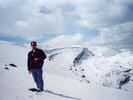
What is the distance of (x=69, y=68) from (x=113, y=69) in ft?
41.9

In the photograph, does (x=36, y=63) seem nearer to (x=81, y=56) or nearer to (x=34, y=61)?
(x=34, y=61)

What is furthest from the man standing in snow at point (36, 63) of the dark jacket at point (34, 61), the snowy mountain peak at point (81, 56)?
the snowy mountain peak at point (81, 56)

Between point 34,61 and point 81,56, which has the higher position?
point 34,61

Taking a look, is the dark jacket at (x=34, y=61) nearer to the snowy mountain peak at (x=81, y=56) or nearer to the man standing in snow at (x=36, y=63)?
the man standing in snow at (x=36, y=63)

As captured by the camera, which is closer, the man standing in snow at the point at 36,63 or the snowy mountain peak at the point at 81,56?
the man standing in snow at the point at 36,63

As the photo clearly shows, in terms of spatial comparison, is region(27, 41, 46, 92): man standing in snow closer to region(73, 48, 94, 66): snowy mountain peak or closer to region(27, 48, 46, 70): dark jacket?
region(27, 48, 46, 70): dark jacket

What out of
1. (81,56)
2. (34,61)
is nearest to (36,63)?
(34,61)

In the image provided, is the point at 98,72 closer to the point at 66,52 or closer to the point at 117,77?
the point at 117,77

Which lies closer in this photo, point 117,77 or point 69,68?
point 69,68

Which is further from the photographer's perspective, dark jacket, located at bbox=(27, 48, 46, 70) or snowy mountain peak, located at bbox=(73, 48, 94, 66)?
snowy mountain peak, located at bbox=(73, 48, 94, 66)

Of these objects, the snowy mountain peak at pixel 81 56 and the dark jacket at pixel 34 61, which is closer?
the dark jacket at pixel 34 61

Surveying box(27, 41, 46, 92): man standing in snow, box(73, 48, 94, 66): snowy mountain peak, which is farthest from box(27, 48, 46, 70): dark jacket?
box(73, 48, 94, 66): snowy mountain peak

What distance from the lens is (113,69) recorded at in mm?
42094

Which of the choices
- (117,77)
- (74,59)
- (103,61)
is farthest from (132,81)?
(74,59)
